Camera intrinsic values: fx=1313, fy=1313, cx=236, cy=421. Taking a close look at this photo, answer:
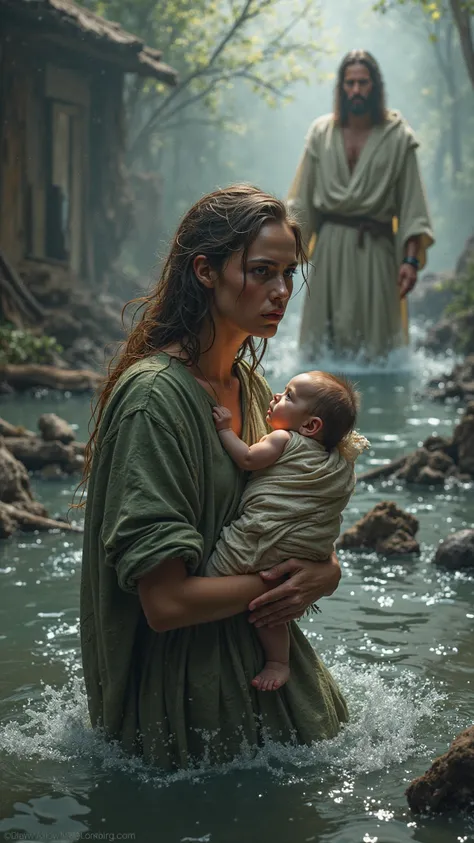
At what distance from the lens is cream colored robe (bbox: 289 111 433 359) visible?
36.3 feet

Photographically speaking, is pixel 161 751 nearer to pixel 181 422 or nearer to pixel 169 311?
pixel 181 422

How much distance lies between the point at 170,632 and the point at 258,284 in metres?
0.92

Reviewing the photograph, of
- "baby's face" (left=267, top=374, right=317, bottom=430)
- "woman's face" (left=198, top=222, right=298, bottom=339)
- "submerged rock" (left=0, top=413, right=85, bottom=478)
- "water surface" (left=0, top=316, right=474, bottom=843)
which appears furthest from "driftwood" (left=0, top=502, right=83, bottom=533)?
"woman's face" (left=198, top=222, right=298, bottom=339)

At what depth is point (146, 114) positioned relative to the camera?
41844mm

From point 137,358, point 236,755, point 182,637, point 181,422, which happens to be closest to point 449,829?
point 236,755

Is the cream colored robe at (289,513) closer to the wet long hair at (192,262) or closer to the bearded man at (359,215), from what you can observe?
the wet long hair at (192,262)

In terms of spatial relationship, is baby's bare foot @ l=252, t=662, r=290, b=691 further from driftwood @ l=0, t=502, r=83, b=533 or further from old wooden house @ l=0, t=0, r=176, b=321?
old wooden house @ l=0, t=0, r=176, b=321

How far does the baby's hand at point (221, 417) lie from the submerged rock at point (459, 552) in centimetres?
251

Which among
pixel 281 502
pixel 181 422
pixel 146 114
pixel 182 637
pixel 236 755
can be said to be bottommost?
pixel 146 114

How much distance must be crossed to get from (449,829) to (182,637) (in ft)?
2.66

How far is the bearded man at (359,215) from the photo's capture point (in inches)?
428

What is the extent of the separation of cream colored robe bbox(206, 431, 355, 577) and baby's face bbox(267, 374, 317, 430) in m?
0.04

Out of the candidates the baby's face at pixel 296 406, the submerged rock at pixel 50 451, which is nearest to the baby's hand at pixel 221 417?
the baby's face at pixel 296 406

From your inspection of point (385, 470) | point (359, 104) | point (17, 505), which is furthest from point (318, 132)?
point (17, 505)
